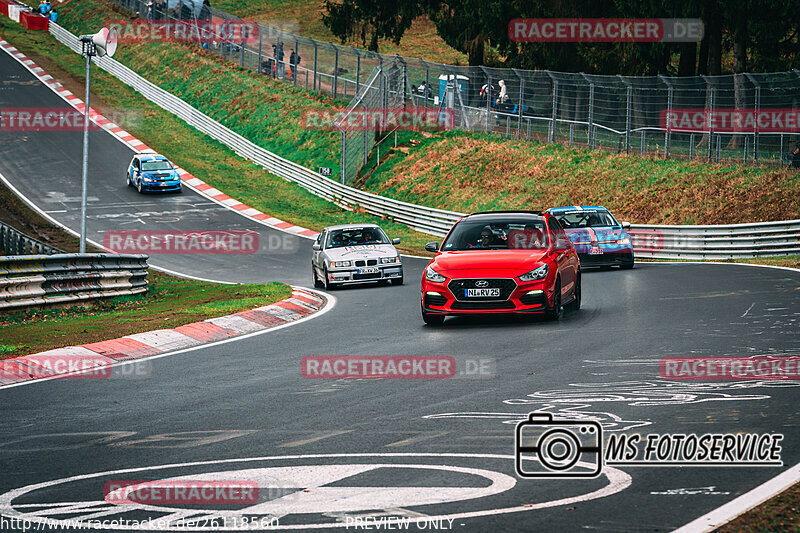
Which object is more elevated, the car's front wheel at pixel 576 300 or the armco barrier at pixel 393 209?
the armco barrier at pixel 393 209

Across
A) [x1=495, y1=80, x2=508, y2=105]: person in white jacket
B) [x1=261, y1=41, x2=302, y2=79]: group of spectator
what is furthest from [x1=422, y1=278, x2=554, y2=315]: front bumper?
[x1=261, y1=41, x2=302, y2=79]: group of spectator

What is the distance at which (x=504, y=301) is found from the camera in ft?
46.1

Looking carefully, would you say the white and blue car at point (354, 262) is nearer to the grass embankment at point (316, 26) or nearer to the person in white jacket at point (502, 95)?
the person in white jacket at point (502, 95)

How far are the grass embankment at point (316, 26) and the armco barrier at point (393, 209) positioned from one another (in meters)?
25.2

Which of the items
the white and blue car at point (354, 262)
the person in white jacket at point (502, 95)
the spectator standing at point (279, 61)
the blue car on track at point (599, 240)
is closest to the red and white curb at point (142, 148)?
the spectator standing at point (279, 61)

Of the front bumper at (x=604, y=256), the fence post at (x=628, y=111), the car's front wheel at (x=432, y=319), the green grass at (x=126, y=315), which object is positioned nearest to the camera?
the green grass at (x=126, y=315)

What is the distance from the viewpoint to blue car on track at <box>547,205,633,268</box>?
23.9 m

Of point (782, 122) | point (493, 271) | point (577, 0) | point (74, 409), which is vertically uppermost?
point (577, 0)

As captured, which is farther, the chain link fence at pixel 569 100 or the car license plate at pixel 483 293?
the chain link fence at pixel 569 100

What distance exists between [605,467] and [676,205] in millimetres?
27762

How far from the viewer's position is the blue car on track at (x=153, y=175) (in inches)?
1661

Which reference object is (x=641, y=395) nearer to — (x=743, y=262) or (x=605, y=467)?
(x=605, y=467)

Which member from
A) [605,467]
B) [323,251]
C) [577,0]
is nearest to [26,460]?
[605,467]

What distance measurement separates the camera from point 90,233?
34719mm
